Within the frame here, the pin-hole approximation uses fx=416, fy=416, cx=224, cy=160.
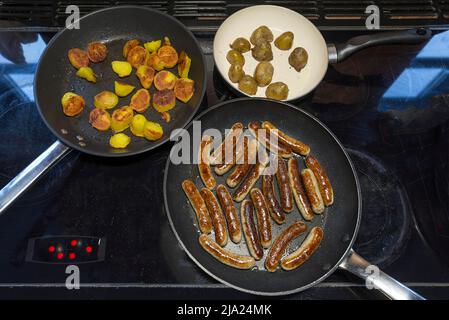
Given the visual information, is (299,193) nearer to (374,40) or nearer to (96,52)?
(374,40)

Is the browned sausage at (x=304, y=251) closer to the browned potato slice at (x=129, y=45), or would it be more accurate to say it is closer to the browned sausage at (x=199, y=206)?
the browned sausage at (x=199, y=206)

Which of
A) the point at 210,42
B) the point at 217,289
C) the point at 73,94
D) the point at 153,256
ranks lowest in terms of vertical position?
the point at 217,289

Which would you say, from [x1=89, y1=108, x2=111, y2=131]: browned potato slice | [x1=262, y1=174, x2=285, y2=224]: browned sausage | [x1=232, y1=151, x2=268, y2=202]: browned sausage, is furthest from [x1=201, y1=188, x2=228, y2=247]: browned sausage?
[x1=89, y1=108, x2=111, y2=131]: browned potato slice

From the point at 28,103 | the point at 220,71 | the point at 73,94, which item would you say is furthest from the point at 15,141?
the point at 220,71

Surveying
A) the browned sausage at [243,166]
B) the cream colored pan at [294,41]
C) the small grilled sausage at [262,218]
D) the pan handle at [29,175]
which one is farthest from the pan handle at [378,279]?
the pan handle at [29,175]

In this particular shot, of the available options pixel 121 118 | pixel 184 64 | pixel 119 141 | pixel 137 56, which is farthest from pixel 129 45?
pixel 119 141

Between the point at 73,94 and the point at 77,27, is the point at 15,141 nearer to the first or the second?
the point at 73,94
